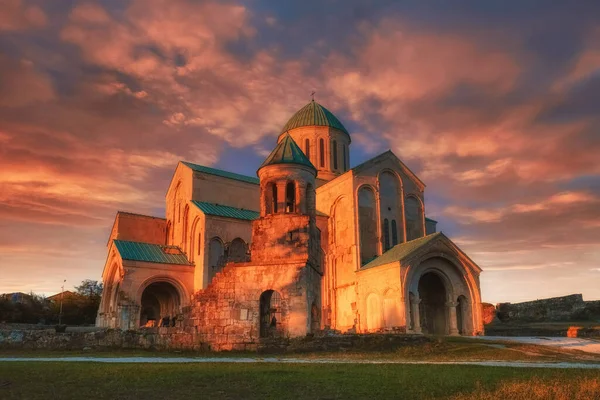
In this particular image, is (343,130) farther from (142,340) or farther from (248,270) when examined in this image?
(142,340)

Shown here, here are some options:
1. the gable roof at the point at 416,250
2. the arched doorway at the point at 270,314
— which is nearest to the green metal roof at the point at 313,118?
the gable roof at the point at 416,250

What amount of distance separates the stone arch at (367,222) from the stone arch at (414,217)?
3002 millimetres

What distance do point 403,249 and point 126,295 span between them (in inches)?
639

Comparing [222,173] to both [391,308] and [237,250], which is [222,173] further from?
[391,308]

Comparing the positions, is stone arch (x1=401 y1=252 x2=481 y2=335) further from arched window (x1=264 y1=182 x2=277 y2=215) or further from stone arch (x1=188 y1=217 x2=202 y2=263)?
stone arch (x1=188 y1=217 x2=202 y2=263)

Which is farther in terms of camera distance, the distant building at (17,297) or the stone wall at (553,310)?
the distant building at (17,297)

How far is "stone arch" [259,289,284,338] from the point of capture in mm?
17922

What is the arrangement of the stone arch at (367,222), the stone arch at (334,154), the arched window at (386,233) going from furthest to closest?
the stone arch at (334,154)
the arched window at (386,233)
the stone arch at (367,222)

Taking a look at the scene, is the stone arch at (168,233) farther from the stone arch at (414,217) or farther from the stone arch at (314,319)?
the stone arch at (314,319)

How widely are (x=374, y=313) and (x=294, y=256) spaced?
11.5 metres

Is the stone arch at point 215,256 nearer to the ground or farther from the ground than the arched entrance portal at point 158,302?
farther from the ground

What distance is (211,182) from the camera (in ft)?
108

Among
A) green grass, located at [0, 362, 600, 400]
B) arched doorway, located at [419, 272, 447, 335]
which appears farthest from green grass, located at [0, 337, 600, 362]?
arched doorway, located at [419, 272, 447, 335]

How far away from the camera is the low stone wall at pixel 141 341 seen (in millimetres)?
17016
